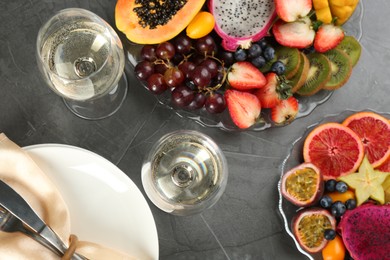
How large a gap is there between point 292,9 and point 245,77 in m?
0.17

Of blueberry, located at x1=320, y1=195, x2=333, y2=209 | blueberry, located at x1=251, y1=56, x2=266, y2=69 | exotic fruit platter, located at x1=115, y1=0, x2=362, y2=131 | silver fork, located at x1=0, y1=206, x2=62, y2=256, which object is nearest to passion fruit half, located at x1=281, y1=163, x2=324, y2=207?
blueberry, located at x1=320, y1=195, x2=333, y2=209

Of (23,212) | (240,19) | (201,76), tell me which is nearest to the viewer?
(23,212)

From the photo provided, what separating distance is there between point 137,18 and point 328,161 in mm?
504

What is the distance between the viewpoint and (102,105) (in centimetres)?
130

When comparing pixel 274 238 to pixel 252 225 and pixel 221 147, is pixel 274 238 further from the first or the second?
pixel 221 147

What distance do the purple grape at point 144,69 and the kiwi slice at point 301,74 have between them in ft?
0.98

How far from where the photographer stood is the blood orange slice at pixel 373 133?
129cm

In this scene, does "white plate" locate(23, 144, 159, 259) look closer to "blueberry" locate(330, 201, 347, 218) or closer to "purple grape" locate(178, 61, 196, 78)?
"purple grape" locate(178, 61, 196, 78)

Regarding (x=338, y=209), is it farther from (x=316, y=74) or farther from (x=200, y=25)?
(x=200, y=25)

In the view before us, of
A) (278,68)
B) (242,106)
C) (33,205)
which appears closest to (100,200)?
(33,205)

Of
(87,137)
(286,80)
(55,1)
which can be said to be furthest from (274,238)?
(55,1)

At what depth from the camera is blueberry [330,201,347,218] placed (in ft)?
4.04

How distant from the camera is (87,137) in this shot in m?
1.30

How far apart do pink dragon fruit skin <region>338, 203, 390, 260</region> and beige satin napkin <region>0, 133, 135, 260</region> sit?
45 cm
